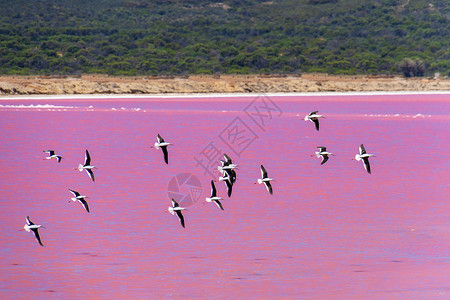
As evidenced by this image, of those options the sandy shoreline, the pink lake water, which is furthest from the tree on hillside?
the pink lake water

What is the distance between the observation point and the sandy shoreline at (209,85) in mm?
80812

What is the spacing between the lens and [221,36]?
121875 mm

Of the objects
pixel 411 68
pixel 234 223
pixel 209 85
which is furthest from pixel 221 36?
pixel 234 223

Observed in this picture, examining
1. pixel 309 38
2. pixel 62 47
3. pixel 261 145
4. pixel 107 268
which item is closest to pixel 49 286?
pixel 107 268

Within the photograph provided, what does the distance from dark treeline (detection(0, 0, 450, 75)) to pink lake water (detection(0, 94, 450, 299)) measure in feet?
196

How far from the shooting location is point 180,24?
416 feet

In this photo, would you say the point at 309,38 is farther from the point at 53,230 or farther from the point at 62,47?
the point at 53,230

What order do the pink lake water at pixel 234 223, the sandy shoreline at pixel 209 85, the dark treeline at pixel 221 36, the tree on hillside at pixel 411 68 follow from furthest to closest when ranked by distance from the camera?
the dark treeline at pixel 221 36 < the tree on hillside at pixel 411 68 < the sandy shoreline at pixel 209 85 < the pink lake water at pixel 234 223

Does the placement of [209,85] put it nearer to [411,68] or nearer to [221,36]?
[411,68]

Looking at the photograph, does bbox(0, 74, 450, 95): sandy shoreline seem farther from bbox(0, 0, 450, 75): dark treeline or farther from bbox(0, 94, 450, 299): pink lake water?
bbox(0, 94, 450, 299): pink lake water

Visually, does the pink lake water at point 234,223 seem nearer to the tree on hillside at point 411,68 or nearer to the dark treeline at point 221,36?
the tree on hillside at point 411,68

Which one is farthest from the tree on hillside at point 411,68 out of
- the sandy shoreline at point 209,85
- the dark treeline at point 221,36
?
the sandy shoreline at point 209,85

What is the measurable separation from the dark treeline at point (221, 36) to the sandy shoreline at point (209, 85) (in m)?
6.12

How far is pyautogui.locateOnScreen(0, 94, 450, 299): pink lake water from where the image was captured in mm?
13438
